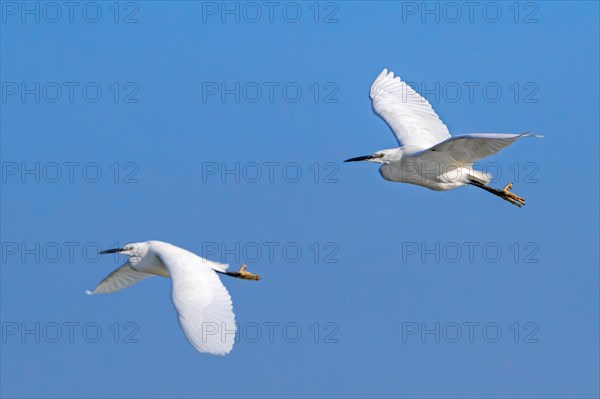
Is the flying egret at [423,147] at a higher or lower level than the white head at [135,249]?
higher

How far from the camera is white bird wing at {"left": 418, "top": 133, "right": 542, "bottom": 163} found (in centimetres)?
1925

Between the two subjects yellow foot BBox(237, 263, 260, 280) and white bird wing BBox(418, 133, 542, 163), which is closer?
white bird wing BBox(418, 133, 542, 163)

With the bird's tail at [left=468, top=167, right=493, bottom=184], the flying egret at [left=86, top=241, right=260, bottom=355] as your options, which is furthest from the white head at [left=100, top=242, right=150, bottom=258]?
the bird's tail at [left=468, top=167, right=493, bottom=184]

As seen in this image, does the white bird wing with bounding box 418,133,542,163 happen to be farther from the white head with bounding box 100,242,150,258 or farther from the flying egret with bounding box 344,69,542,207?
the white head with bounding box 100,242,150,258

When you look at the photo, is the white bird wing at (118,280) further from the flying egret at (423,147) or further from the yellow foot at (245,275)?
the flying egret at (423,147)

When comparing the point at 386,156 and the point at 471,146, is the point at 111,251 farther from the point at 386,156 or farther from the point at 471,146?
the point at 471,146

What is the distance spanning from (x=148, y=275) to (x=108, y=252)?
0.92 meters

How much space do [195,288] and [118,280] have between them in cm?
540

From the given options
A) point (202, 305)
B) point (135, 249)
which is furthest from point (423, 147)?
point (202, 305)

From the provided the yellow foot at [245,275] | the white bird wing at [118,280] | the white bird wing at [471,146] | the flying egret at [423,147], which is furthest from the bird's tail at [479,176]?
the white bird wing at [118,280]

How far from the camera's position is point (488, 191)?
75.7 ft

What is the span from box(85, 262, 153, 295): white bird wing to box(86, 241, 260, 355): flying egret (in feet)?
1.76

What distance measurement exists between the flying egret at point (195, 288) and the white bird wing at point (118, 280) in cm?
54

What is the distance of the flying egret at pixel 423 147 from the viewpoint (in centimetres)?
2086
